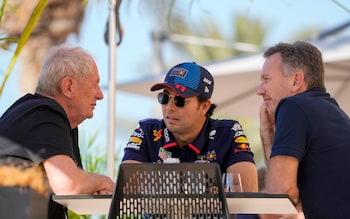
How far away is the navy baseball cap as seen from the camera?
3.69 meters

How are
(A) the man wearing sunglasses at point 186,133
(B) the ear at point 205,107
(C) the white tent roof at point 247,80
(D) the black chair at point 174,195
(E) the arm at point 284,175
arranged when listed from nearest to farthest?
(D) the black chair at point 174,195
(E) the arm at point 284,175
(A) the man wearing sunglasses at point 186,133
(B) the ear at point 205,107
(C) the white tent roof at point 247,80

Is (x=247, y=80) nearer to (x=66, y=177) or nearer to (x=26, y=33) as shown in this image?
(x=26, y=33)

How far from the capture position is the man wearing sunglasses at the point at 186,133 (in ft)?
12.0

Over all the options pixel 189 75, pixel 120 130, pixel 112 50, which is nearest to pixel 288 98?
pixel 189 75

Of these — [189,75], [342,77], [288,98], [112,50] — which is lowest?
[288,98]

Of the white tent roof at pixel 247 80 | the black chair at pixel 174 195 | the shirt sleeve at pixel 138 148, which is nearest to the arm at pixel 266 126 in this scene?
the shirt sleeve at pixel 138 148

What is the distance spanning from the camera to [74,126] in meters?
3.41

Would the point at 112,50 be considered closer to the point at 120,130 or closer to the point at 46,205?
the point at 46,205

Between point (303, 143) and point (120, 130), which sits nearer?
point (303, 143)

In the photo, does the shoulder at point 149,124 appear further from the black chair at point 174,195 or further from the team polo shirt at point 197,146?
the black chair at point 174,195

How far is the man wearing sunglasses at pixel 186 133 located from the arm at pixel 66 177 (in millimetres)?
892

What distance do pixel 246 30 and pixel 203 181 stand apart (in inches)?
963

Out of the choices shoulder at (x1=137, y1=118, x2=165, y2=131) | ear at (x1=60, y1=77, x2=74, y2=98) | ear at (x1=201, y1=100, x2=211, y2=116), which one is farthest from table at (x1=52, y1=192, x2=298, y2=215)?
ear at (x1=201, y1=100, x2=211, y2=116)

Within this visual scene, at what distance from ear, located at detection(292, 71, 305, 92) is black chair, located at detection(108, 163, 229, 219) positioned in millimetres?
952
